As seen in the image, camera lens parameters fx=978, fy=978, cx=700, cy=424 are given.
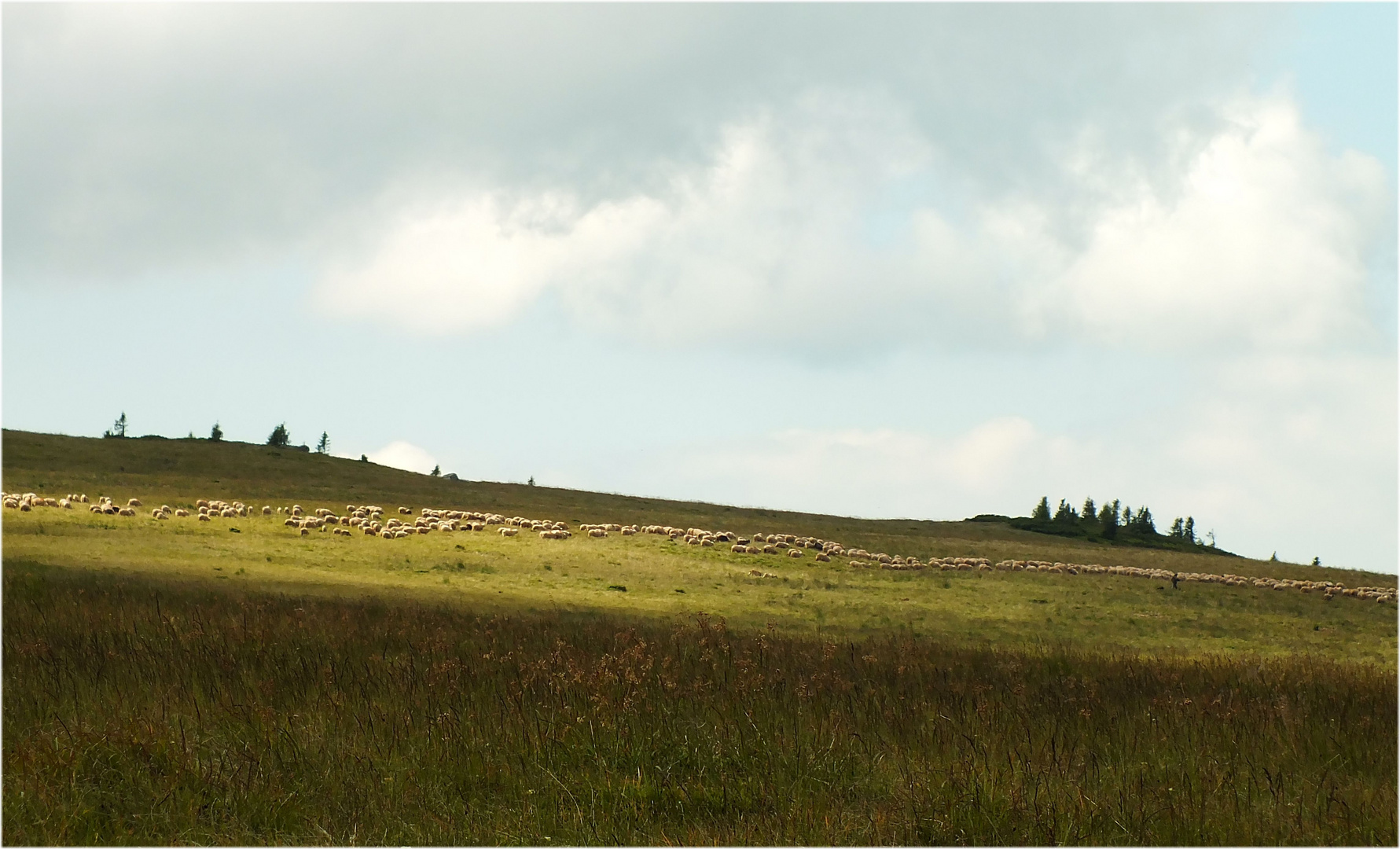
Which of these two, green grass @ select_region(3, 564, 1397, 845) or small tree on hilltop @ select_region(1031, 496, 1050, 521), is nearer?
green grass @ select_region(3, 564, 1397, 845)


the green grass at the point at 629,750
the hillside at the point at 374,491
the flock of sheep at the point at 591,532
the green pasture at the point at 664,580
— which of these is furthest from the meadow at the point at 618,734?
the hillside at the point at 374,491

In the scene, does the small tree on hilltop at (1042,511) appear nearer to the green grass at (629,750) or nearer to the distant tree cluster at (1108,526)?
the distant tree cluster at (1108,526)

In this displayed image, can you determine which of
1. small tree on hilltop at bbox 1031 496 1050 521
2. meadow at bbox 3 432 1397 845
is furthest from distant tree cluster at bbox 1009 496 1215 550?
meadow at bbox 3 432 1397 845

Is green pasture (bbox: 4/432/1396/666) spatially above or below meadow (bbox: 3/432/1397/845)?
below

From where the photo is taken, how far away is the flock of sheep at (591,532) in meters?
45.4

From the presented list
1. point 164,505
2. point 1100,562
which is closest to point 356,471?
point 164,505

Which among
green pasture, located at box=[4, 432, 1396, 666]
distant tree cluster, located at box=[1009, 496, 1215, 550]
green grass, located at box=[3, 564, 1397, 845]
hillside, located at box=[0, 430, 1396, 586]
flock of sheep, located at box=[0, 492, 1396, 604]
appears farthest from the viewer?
distant tree cluster, located at box=[1009, 496, 1215, 550]

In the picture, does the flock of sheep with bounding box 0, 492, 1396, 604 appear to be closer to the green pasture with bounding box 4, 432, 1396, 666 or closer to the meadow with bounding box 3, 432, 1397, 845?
the green pasture with bounding box 4, 432, 1396, 666

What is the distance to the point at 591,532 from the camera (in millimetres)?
51719

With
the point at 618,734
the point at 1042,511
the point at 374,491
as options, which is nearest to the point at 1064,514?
the point at 1042,511

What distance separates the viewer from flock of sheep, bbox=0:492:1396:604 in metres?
45.4

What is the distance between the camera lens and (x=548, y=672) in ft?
34.7

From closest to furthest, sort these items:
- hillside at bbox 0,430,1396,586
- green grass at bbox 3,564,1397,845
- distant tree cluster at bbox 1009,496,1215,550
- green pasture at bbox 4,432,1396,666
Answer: green grass at bbox 3,564,1397,845 < green pasture at bbox 4,432,1396,666 < hillside at bbox 0,430,1396,586 < distant tree cluster at bbox 1009,496,1215,550

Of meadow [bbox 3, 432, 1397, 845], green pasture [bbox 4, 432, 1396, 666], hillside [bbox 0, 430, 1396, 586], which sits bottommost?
green pasture [bbox 4, 432, 1396, 666]
